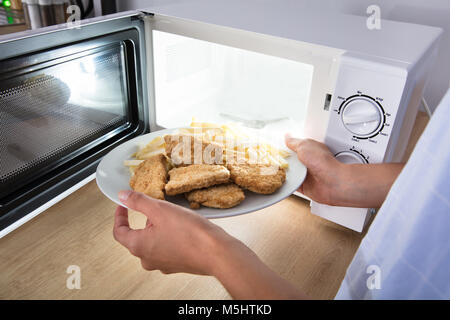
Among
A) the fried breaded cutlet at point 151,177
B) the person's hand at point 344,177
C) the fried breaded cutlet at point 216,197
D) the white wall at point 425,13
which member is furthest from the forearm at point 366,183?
the white wall at point 425,13

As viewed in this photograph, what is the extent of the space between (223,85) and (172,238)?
0.56 m

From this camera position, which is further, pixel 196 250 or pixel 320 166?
pixel 320 166

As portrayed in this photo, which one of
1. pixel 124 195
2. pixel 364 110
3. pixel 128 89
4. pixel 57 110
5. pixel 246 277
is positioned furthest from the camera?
pixel 128 89

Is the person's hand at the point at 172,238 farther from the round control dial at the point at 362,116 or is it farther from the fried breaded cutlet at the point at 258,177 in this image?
the round control dial at the point at 362,116

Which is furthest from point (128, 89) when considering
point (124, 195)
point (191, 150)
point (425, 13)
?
point (425, 13)

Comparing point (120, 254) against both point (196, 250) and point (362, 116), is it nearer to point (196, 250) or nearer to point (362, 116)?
point (196, 250)

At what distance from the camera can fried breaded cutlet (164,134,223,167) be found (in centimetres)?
69

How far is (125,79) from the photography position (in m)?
0.88

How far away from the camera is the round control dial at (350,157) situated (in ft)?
2.28

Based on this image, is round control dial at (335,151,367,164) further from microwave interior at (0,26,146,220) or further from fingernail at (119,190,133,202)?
microwave interior at (0,26,146,220)

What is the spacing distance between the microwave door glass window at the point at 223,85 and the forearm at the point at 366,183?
205 millimetres

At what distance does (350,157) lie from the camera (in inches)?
27.8

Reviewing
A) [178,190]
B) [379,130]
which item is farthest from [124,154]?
[379,130]
